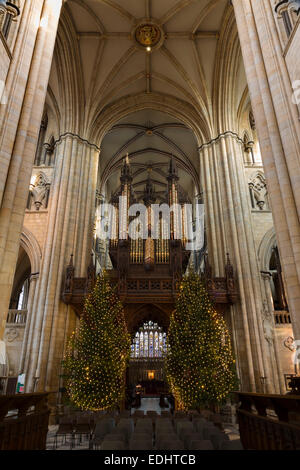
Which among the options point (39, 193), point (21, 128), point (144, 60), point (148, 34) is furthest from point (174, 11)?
point (21, 128)

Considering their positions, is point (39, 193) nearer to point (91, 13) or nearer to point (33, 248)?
point (33, 248)

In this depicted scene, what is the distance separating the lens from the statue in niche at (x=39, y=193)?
14055 mm

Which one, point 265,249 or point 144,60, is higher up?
point 144,60

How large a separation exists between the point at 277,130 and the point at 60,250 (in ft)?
31.0

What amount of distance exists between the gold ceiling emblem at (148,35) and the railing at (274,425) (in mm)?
17015

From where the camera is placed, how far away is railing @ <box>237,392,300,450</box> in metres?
4.13

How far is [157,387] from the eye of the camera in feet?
68.6

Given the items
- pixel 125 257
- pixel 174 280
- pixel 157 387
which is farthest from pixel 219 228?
pixel 157 387

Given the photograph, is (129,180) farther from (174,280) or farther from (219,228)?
(174,280)

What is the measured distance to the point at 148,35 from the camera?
15844 mm

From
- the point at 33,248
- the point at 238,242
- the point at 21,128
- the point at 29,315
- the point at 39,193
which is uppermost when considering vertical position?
the point at 39,193

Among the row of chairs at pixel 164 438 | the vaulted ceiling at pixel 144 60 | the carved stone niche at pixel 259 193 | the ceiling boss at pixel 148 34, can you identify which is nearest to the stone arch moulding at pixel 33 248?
the vaulted ceiling at pixel 144 60

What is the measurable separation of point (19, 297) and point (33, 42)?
16.4 metres

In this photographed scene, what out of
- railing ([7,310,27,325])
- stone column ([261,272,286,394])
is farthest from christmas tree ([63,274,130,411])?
stone column ([261,272,286,394])
